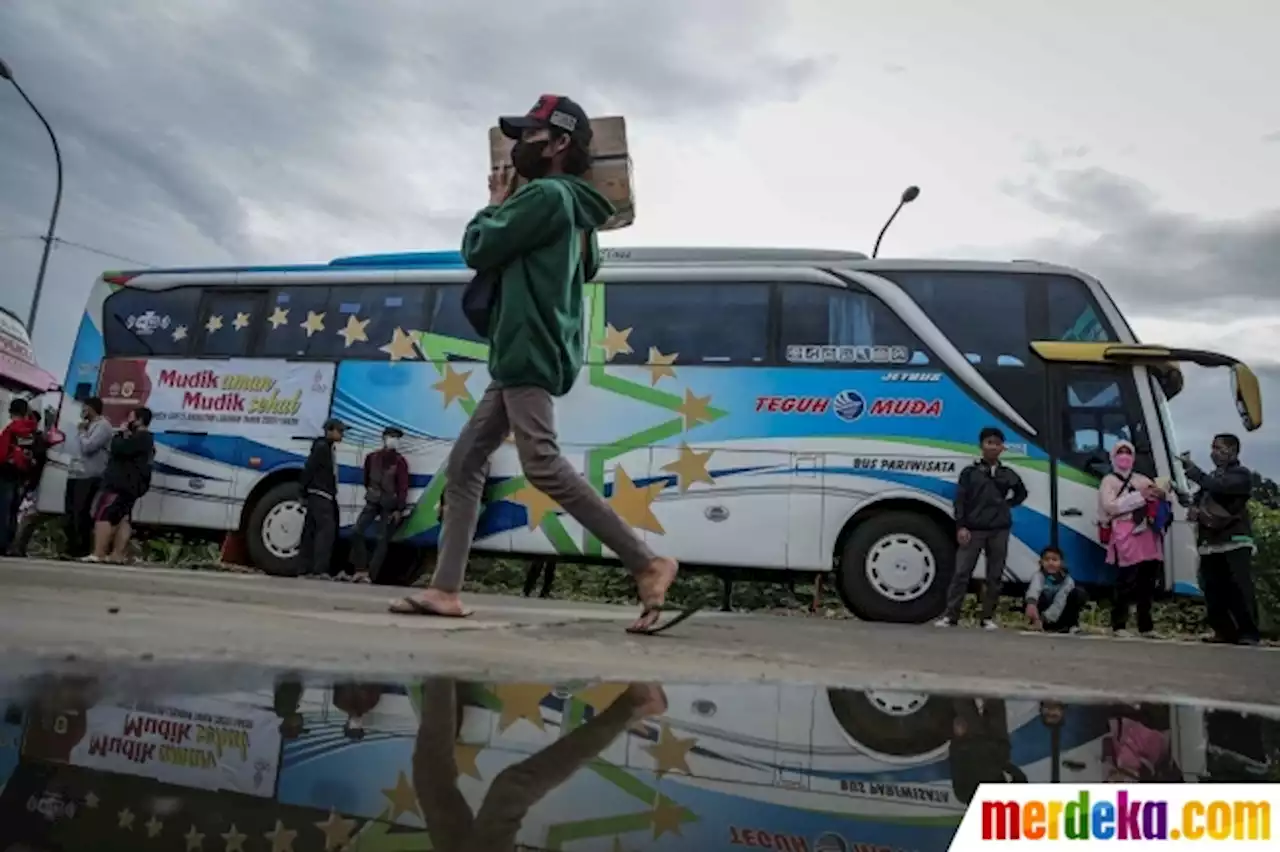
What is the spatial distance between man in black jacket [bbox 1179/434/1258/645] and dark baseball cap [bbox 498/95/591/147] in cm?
556

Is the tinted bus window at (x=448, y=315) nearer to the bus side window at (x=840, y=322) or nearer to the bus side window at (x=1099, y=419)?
the bus side window at (x=840, y=322)

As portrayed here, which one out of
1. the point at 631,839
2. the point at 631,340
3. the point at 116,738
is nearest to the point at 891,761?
the point at 631,839

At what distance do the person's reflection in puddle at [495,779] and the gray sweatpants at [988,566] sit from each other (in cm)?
576

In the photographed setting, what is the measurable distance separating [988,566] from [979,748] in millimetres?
5993

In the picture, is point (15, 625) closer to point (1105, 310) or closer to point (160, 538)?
point (1105, 310)

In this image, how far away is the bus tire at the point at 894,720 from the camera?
1.68 meters

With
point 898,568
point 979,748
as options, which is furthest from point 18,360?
point 979,748

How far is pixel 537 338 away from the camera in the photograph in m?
3.45

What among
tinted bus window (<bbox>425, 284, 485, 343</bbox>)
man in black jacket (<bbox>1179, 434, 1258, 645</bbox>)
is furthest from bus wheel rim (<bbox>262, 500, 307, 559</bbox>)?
man in black jacket (<bbox>1179, 434, 1258, 645</bbox>)

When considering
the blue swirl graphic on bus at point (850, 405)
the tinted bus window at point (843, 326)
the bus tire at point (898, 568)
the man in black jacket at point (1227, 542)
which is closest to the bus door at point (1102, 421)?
the man in black jacket at point (1227, 542)

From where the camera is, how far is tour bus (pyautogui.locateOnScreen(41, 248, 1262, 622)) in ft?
24.7

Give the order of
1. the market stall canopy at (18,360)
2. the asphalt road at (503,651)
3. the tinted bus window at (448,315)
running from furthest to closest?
the market stall canopy at (18,360) < the tinted bus window at (448,315) < the asphalt road at (503,651)

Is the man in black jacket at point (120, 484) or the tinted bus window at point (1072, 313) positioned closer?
the tinted bus window at point (1072, 313)

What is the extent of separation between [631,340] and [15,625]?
6370 mm
